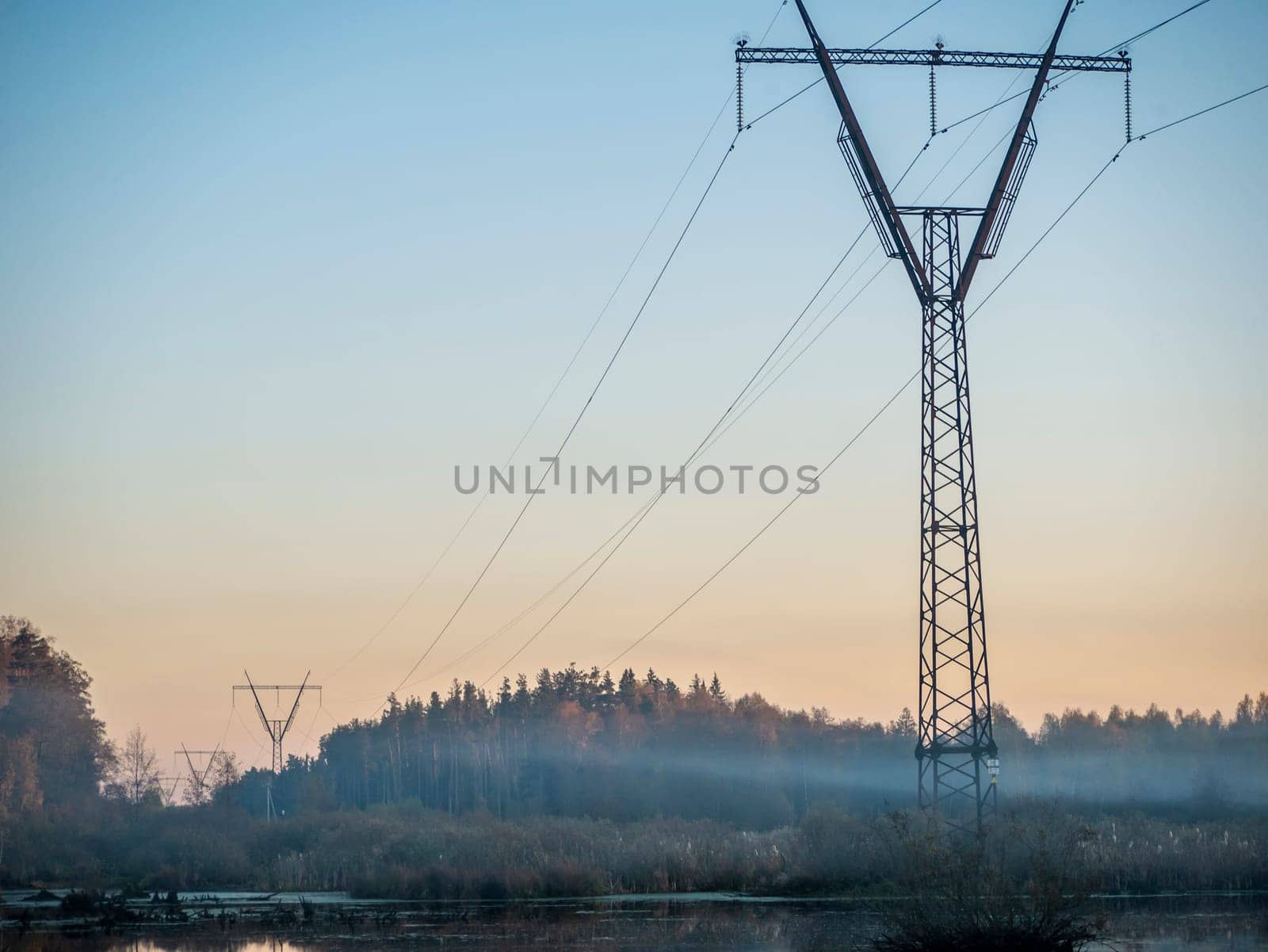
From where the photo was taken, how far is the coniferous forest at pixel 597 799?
133ft

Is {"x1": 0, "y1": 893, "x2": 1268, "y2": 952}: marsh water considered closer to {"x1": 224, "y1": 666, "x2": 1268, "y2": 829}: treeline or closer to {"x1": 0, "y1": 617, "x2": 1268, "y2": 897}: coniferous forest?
{"x1": 0, "y1": 617, "x2": 1268, "y2": 897}: coniferous forest

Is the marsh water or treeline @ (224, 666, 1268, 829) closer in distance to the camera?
the marsh water

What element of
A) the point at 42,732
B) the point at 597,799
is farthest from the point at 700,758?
the point at 42,732

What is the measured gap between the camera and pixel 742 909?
3291 centimetres

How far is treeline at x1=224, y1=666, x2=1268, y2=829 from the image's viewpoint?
3944 inches

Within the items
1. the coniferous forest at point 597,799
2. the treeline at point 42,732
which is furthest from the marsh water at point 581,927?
the treeline at point 42,732

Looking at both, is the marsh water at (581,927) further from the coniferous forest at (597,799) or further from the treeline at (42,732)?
the treeline at (42,732)

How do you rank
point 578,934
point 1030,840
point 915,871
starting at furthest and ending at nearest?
point 1030,840 → point 578,934 → point 915,871

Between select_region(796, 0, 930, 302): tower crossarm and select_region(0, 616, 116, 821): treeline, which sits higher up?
select_region(796, 0, 930, 302): tower crossarm

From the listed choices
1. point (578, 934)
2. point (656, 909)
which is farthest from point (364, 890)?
point (578, 934)

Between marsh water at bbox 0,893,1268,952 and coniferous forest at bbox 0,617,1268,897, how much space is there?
6.15 feet

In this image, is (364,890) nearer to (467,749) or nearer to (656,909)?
(656,909)

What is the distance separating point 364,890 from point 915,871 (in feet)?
88.1

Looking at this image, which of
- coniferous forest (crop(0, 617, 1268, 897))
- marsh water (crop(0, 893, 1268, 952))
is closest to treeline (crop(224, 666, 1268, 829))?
coniferous forest (crop(0, 617, 1268, 897))
